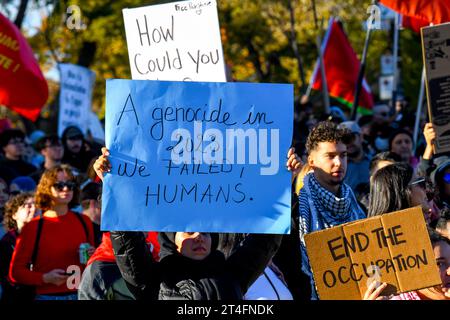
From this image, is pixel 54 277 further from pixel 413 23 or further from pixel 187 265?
pixel 413 23

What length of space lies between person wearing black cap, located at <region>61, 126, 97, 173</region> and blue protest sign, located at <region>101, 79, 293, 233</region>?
6.41 metres

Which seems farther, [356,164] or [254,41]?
[254,41]

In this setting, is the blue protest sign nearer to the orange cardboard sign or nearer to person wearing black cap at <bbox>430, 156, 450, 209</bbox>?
the orange cardboard sign

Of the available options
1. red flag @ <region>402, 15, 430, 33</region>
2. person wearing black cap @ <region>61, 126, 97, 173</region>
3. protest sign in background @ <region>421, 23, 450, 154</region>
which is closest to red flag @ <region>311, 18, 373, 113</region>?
red flag @ <region>402, 15, 430, 33</region>

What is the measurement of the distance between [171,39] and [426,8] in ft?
11.0

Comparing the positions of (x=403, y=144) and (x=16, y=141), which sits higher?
(x=16, y=141)

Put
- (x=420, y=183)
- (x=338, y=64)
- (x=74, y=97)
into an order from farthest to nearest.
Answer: (x=338, y=64)
(x=74, y=97)
(x=420, y=183)

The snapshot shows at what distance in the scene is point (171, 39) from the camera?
765 cm

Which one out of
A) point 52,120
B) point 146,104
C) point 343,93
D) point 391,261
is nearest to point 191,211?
point 146,104

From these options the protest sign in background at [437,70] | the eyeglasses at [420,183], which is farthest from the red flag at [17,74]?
the eyeglasses at [420,183]

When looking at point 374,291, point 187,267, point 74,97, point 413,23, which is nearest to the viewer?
point 374,291

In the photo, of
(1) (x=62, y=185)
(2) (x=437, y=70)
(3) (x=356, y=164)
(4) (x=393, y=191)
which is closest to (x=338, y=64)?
(3) (x=356, y=164)
